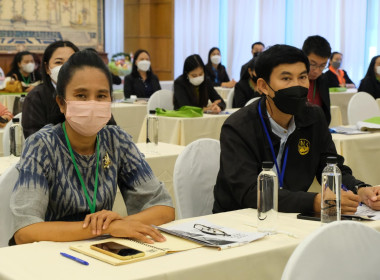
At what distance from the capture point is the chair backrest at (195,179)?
2.78 meters

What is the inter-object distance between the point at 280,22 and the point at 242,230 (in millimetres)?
10123

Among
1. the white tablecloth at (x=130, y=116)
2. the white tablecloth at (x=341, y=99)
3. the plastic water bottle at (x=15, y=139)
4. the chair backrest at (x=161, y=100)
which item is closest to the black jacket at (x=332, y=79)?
the white tablecloth at (x=341, y=99)

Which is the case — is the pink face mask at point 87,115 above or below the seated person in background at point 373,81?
above

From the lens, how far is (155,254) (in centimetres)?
177

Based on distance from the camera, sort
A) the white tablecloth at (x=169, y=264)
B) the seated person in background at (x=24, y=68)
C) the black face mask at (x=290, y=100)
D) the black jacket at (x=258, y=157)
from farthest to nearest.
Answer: the seated person in background at (x=24, y=68)
the black face mask at (x=290, y=100)
the black jacket at (x=258, y=157)
the white tablecloth at (x=169, y=264)

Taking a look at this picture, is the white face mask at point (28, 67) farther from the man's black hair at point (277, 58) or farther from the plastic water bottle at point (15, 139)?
the man's black hair at point (277, 58)

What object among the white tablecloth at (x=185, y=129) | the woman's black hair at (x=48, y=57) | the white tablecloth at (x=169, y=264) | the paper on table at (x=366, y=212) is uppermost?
the woman's black hair at (x=48, y=57)

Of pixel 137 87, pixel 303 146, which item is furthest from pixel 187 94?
pixel 303 146

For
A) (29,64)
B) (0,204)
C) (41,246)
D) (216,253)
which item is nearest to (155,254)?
(216,253)

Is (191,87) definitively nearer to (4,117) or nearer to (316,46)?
(4,117)

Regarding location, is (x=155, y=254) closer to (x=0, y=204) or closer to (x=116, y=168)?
(x=116, y=168)

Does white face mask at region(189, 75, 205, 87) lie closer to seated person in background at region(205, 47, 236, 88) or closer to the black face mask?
seated person in background at region(205, 47, 236, 88)

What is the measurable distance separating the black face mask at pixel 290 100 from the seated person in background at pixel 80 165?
635 mm

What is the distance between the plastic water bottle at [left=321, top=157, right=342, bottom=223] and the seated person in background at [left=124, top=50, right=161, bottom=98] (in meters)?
5.94
